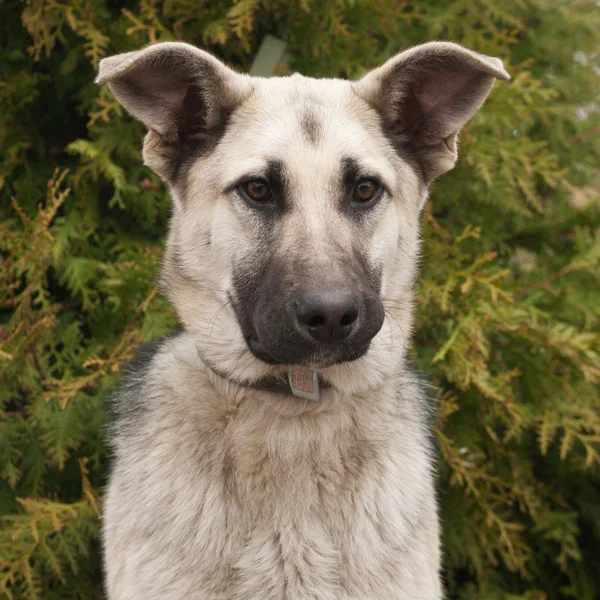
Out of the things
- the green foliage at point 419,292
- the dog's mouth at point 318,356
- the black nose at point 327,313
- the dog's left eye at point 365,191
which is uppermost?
the dog's left eye at point 365,191

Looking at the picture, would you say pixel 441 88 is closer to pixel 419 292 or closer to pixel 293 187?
pixel 293 187

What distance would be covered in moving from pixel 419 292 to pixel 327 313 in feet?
6.84

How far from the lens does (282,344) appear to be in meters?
2.31

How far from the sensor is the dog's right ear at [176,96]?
2.54m

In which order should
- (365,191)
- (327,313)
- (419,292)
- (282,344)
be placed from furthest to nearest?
(419,292), (365,191), (282,344), (327,313)

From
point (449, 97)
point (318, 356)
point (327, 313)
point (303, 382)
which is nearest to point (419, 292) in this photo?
point (449, 97)

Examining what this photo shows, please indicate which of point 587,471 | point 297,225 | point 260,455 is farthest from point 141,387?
point 587,471

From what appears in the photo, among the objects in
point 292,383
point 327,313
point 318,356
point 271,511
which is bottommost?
point 271,511

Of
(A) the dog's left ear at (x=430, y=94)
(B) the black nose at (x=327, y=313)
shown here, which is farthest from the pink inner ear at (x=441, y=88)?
(B) the black nose at (x=327, y=313)

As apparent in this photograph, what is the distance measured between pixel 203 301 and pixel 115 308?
61.4 inches

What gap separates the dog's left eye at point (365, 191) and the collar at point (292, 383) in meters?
0.64

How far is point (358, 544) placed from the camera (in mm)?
2547

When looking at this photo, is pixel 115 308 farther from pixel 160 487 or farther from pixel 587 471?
pixel 587 471

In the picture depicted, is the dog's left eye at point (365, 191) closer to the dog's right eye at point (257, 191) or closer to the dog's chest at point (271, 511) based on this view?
the dog's right eye at point (257, 191)
